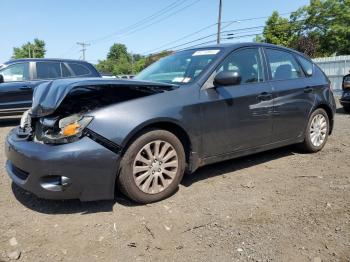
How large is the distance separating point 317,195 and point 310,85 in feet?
6.75

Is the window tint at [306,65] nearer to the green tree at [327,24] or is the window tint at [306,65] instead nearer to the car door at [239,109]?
the car door at [239,109]

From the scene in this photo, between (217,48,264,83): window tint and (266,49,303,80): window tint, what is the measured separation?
261mm

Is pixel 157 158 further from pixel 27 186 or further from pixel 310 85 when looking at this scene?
pixel 310 85

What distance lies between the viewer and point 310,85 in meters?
5.44

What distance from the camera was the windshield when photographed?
4273 mm

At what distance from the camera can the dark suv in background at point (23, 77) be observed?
9.02 metres

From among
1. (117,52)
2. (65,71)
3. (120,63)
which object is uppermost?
(117,52)

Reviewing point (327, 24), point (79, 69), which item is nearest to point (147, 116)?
point (79, 69)

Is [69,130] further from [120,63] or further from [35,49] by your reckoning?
[120,63]

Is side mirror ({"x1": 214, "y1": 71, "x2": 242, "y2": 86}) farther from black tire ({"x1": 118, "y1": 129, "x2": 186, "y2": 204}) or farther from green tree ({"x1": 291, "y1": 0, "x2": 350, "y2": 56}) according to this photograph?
green tree ({"x1": 291, "y1": 0, "x2": 350, "y2": 56})

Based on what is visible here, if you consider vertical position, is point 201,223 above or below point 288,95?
below

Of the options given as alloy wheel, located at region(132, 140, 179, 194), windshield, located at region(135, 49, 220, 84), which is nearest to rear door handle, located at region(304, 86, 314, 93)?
windshield, located at region(135, 49, 220, 84)

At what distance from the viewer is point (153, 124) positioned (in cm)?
368

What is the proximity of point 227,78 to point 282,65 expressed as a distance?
1586 mm
